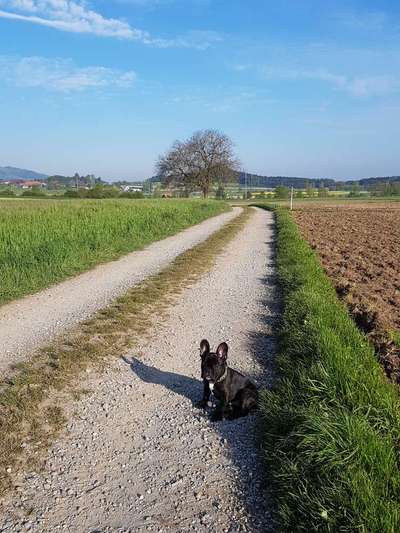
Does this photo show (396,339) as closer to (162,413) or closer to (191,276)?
(162,413)

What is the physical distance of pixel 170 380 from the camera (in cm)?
516

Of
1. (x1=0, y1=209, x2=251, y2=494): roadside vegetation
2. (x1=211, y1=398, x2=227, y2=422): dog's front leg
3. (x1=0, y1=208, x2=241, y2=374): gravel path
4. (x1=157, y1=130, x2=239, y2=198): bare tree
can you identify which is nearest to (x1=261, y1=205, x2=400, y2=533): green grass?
(x1=211, y1=398, x2=227, y2=422): dog's front leg

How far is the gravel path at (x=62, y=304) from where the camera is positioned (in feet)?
20.7

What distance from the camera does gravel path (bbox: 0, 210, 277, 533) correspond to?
9.75 feet

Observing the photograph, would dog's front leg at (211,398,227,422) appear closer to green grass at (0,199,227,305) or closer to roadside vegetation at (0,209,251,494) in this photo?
roadside vegetation at (0,209,251,494)

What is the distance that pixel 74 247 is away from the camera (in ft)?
42.3

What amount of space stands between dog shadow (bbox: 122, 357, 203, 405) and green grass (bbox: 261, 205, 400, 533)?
868 mm

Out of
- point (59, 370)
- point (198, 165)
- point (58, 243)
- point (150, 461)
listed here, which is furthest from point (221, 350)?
point (198, 165)

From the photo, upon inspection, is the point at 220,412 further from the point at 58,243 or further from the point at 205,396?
the point at 58,243

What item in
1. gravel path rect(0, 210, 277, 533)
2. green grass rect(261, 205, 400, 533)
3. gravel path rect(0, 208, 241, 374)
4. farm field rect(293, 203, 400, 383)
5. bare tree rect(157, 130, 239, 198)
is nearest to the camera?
green grass rect(261, 205, 400, 533)

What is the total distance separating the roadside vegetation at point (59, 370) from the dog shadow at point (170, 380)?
0.45 meters

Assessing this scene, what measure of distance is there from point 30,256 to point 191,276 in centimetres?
389

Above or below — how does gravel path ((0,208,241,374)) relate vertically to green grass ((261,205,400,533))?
below

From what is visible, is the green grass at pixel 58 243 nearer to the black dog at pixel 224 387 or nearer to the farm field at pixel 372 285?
the black dog at pixel 224 387
